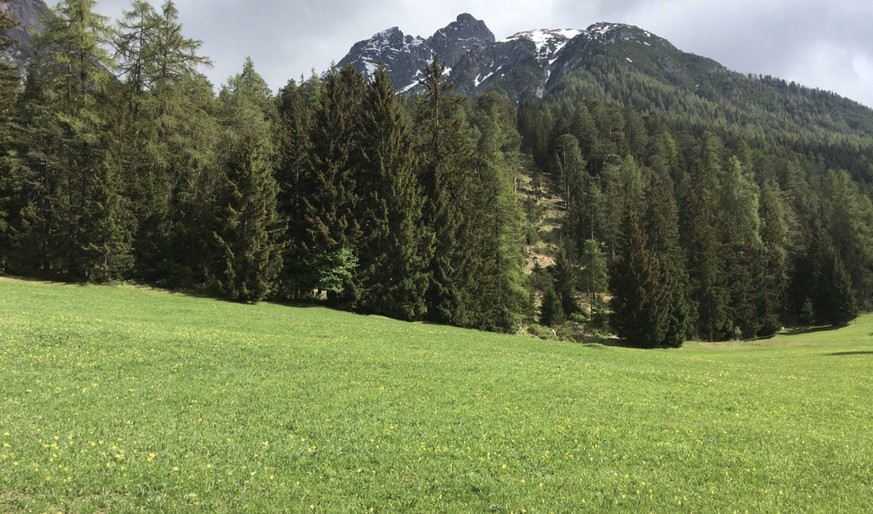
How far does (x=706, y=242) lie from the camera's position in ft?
197

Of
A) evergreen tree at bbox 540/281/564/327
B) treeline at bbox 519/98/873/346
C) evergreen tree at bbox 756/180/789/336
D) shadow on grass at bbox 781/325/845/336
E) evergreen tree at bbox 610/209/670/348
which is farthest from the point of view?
shadow on grass at bbox 781/325/845/336

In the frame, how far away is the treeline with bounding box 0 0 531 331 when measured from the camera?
1428 inches

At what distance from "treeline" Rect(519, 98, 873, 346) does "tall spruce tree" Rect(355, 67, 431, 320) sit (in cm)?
2398

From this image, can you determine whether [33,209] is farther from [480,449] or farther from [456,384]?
[480,449]

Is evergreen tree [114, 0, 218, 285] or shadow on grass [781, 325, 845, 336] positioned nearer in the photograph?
evergreen tree [114, 0, 218, 285]

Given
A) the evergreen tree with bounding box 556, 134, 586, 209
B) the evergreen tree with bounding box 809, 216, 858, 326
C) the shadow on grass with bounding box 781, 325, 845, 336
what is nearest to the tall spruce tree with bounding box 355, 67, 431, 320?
the shadow on grass with bounding box 781, 325, 845, 336

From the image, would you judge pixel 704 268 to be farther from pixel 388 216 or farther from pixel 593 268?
pixel 388 216

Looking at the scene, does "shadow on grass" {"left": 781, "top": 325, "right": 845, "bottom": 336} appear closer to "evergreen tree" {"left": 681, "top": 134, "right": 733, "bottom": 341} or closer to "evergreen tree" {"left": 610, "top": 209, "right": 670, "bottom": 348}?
"evergreen tree" {"left": 681, "top": 134, "right": 733, "bottom": 341}

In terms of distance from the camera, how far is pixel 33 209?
37156mm

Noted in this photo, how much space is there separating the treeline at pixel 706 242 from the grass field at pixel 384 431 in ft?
105

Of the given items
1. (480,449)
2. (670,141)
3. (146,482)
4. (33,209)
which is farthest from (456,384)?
(670,141)

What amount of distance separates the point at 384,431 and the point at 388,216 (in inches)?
1216

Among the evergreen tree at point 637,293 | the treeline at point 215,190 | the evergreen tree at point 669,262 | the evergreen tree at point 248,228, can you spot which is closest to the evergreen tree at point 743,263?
the evergreen tree at point 669,262

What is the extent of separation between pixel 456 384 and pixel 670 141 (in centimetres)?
12194
